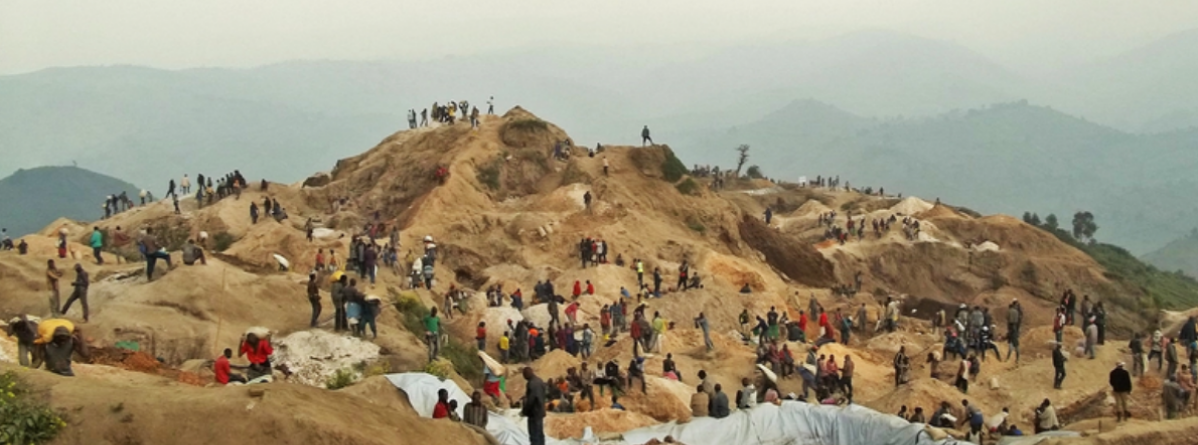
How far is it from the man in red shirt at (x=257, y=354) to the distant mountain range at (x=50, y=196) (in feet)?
468

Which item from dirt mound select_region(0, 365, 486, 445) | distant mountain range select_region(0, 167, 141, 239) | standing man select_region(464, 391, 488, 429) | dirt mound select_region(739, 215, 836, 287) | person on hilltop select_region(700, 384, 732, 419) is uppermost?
dirt mound select_region(0, 365, 486, 445)

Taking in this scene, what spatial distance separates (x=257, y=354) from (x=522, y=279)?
728 inches

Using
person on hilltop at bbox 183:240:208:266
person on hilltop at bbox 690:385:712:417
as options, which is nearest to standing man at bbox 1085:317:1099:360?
person on hilltop at bbox 690:385:712:417

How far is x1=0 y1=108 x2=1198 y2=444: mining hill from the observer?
13312 millimetres

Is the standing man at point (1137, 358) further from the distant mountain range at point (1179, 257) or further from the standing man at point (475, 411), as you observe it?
the distant mountain range at point (1179, 257)

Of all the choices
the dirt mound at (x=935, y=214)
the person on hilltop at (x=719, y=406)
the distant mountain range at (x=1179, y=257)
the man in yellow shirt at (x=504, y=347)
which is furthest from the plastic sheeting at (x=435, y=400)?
the distant mountain range at (x=1179, y=257)

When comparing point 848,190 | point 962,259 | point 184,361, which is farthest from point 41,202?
point 184,361

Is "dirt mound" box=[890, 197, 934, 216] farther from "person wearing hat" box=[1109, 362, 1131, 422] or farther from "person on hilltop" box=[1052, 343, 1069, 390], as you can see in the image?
"person wearing hat" box=[1109, 362, 1131, 422]

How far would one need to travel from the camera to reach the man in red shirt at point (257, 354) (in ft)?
45.3

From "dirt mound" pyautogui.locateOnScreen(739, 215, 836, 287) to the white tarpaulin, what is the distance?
2656 centimetres

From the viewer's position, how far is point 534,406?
41.8ft

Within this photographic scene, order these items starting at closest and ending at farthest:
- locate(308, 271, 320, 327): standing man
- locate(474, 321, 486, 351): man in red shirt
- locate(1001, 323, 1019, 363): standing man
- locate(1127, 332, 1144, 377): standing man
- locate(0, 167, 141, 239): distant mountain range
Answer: locate(308, 271, 320, 327): standing man, locate(1127, 332, 1144, 377): standing man, locate(474, 321, 486, 351): man in red shirt, locate(1001, 323, 1019, 363): standing man, locate(0, 167, 141, 239): distant mountain range

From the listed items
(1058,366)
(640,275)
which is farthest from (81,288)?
(1058,366)

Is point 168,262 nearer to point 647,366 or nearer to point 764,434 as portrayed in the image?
point 647,366
